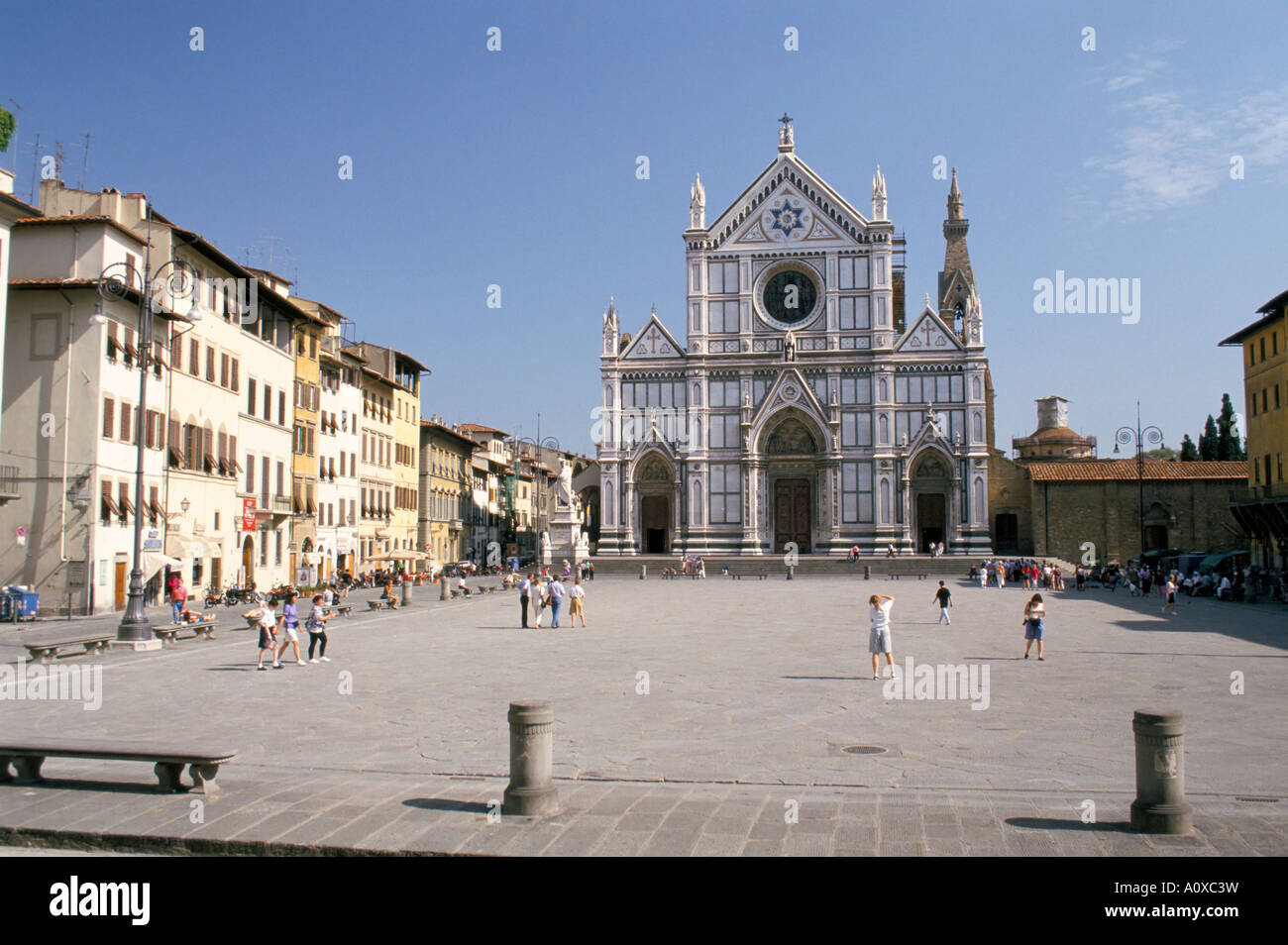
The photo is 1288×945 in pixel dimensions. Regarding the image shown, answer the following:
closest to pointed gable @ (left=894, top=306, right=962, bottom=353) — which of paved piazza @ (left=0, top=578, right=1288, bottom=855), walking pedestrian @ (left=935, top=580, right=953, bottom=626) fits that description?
walking pedestrian @ (left=935, top=580, right=953, bottom=626)

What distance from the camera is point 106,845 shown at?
A: 805cm

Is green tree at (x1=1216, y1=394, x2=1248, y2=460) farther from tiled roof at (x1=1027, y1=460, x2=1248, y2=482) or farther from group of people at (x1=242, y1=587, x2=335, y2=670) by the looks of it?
group of people at (x1=242, y1=587, x2=335, y2=670)

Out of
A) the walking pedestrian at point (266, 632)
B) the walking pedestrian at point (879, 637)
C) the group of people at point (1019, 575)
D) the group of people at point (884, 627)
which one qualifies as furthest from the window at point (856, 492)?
the walking pedestrian at point (266, 632)

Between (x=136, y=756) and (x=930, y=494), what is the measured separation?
6059 centimetres

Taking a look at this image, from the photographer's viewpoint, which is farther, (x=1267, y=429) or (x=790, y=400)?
(x=790, y=400)

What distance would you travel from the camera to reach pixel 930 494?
65688 mm

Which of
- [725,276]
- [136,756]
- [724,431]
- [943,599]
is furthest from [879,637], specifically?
[725,276]

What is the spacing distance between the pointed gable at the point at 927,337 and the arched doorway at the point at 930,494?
254 inches

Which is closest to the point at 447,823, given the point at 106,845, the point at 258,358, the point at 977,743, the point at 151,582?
the point at 106,845

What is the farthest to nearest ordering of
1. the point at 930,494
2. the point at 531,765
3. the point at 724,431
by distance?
the point at 724,431
the point at 930,494
the point at 531,765

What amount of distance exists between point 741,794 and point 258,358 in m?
38.1

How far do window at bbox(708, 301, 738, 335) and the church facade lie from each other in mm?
87

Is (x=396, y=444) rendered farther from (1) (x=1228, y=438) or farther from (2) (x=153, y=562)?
(1) (x=1228, y=438)

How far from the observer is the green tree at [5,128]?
2866cm
